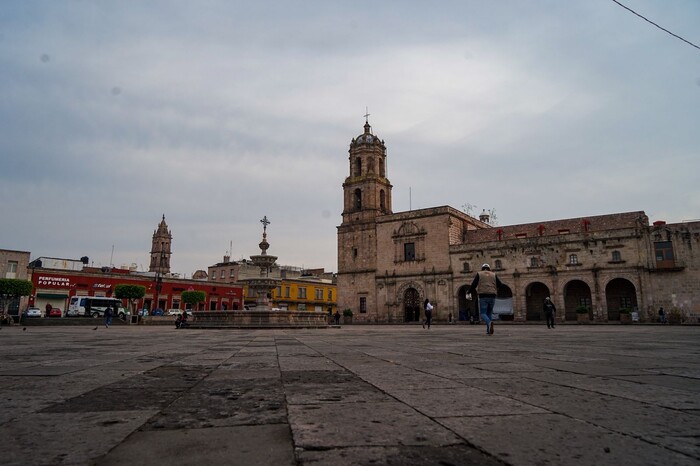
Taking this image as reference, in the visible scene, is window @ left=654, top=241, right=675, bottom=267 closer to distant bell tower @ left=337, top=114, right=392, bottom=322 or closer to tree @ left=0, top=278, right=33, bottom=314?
distant bell tower @ left=337, top=114, right=392, bottom=322

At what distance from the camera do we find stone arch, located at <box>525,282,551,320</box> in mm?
36594

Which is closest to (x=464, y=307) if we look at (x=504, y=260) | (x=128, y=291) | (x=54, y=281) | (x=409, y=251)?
(x=504, y=260)

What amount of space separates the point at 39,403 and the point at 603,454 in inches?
109

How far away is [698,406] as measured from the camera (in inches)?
94.6

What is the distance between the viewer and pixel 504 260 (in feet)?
122

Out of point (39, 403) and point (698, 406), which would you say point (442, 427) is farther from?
point (39, 403)

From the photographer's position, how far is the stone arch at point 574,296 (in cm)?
3503

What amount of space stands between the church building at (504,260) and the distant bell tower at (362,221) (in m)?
0.10

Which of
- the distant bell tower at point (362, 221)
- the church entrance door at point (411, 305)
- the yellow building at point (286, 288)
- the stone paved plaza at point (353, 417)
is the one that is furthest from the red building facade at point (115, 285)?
the stone paved plaza at point (353, 417)

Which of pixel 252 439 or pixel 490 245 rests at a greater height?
pixel 490 245

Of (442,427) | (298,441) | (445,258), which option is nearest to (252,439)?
(298,441)

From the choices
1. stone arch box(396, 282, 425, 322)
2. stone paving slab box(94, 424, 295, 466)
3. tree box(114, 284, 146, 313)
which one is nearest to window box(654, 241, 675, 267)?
stone arch box(396, 282, 425, 322)

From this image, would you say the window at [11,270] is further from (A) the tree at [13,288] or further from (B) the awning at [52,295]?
(B) the awning at [52,295]

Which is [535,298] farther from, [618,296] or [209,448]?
[209,448]
